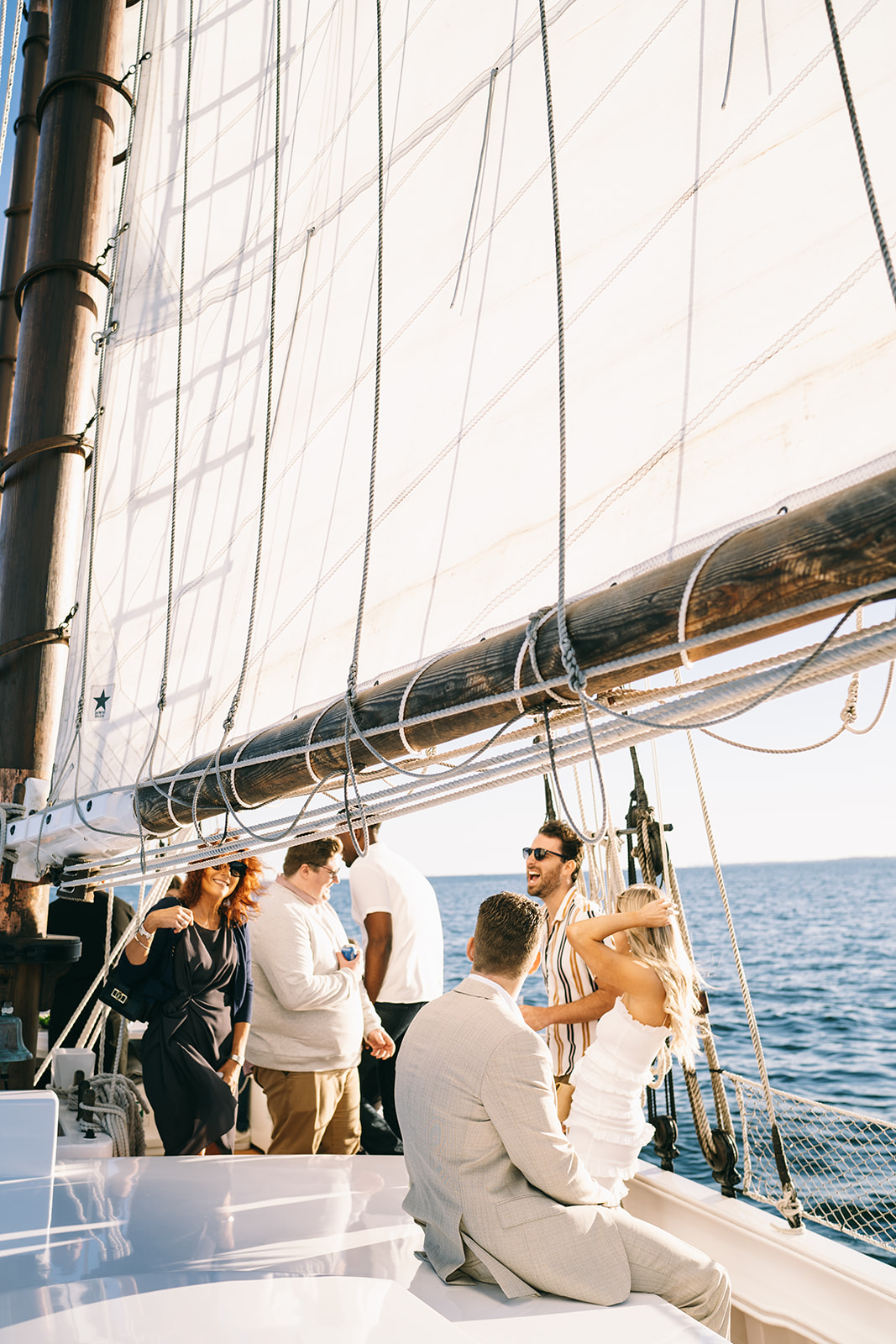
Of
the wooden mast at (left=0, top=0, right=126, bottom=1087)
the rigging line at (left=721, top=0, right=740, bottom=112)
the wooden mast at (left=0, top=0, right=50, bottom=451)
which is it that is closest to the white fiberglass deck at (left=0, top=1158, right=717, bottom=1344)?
the wooden mast at (left=0, top=0, right=126, bottom=1087)

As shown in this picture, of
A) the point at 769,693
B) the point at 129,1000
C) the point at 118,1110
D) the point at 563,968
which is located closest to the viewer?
the point at 769,693

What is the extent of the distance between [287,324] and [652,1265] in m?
2.55

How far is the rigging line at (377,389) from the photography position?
220 cm

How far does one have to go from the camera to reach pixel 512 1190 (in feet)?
5.92

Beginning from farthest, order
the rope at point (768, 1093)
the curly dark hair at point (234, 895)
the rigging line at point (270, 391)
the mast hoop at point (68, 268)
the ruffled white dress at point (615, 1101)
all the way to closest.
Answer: the mast hoop at point (68, 268) → the curly dark hair at point (234, 895) → the rigging line at point (270, 391) → the ruffled white dress at point (615, 1101) → the rope at point (768, 1093)

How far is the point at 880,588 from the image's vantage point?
3.60 ft

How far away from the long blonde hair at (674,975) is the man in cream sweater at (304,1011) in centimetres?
109

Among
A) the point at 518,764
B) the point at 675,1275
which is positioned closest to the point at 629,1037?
the point at 675,1275

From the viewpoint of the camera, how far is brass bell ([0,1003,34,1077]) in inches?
123

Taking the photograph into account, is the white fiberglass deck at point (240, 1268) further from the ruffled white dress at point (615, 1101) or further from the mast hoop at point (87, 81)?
the mast hoop at point (87, 81)

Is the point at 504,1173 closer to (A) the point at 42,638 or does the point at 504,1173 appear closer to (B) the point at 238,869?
(B) the point at 238,869

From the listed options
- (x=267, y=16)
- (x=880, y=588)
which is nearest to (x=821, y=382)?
(x=880, y=588)

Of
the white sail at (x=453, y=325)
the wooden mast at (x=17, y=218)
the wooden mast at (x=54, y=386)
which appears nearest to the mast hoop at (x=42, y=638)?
the wooden mast at (x=54, y=386)

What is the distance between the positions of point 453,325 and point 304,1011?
2152 millimetres
